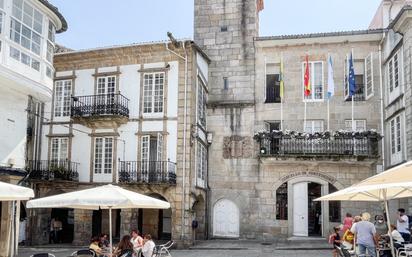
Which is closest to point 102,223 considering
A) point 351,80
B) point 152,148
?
point 152,148

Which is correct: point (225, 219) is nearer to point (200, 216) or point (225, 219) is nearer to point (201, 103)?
point (200, 216)

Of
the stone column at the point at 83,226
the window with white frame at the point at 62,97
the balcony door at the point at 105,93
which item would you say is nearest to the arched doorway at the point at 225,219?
the stone column at the point at 83,226

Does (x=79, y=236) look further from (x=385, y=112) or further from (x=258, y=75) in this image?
(x=385, y=112)

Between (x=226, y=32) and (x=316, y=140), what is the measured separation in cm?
713

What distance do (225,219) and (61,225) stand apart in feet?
27.7

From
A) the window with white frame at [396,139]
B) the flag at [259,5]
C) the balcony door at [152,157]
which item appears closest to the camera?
the window with white frame at [396,139]

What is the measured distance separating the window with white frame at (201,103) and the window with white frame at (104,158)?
4261 millimetres

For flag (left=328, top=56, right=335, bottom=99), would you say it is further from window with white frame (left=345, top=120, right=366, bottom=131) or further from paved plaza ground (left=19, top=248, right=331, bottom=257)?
paved plaza ground (left=19, top=248, right=331, bottom=257)

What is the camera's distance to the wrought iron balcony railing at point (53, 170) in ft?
72.4

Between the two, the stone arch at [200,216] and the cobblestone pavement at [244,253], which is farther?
the stone arch at [200,216]

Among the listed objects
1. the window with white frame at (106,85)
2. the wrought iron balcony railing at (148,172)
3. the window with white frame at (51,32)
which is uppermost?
the window with white frame at (51,32)

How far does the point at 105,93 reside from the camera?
22.8 metres

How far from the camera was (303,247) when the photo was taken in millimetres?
19906

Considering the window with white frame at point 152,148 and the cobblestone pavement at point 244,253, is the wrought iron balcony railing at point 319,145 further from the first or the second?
the cobblestone pavement at point 244,253
